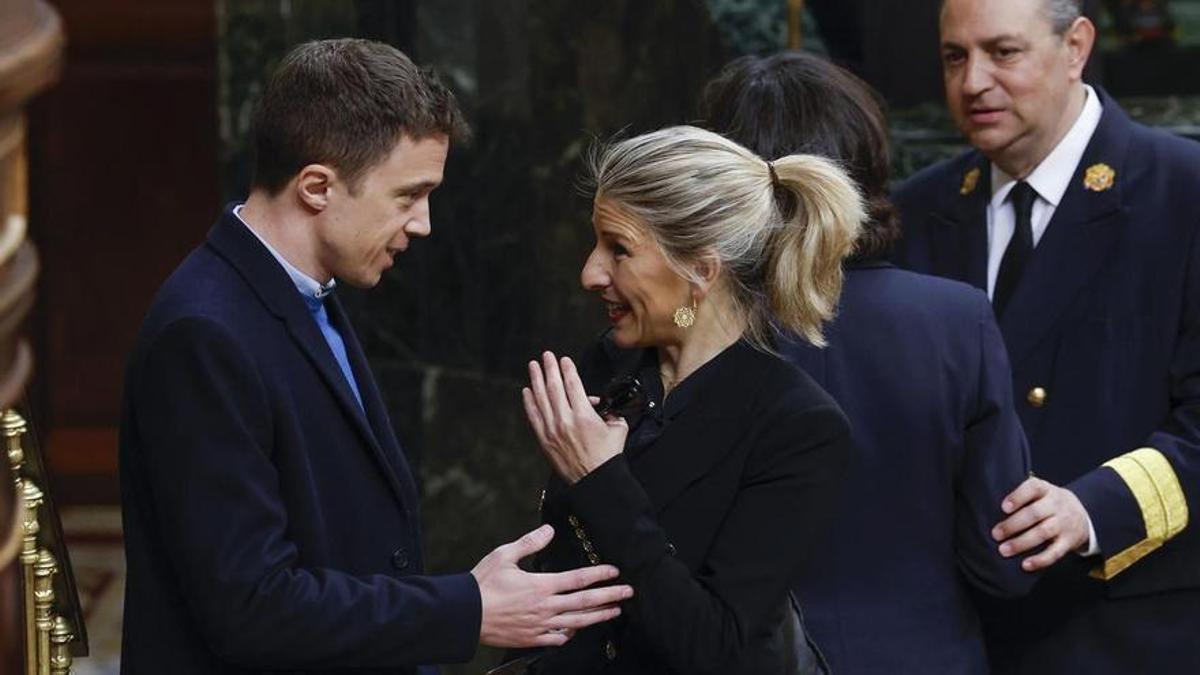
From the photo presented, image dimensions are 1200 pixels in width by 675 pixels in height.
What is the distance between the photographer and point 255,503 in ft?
9.00

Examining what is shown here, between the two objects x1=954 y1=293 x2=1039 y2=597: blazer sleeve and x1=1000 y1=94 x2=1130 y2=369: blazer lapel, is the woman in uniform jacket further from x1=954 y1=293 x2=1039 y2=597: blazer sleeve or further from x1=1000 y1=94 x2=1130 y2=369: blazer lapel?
x1=1000 y1=94 x2=1130 y2=369: blazer lapel

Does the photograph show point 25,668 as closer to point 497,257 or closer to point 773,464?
point 773,464

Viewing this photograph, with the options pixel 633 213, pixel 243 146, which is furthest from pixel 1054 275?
pixel 243 146

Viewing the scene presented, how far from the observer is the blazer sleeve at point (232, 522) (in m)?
→ 2.74

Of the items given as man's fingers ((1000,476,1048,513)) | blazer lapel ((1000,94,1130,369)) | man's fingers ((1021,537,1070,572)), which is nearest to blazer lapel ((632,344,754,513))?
man's fingers ((1000,476,1048,513))

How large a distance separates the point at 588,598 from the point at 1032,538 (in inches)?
33.7

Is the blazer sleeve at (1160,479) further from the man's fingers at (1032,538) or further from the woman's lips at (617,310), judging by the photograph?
the woman's lips at (617,310)

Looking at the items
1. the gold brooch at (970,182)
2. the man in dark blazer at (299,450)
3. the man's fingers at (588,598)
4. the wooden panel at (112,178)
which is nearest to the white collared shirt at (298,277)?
the man in dark blazer at (299,450)

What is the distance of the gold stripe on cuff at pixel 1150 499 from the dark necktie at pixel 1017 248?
39cm

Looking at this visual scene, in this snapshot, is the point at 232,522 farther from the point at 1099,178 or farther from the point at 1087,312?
the point at 1099,178

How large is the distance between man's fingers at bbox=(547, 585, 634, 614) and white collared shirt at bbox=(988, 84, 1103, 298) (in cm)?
137

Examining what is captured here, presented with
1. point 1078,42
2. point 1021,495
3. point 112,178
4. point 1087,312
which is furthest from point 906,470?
point 112,178

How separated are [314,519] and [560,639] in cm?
38

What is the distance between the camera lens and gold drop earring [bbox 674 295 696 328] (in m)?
3.08
